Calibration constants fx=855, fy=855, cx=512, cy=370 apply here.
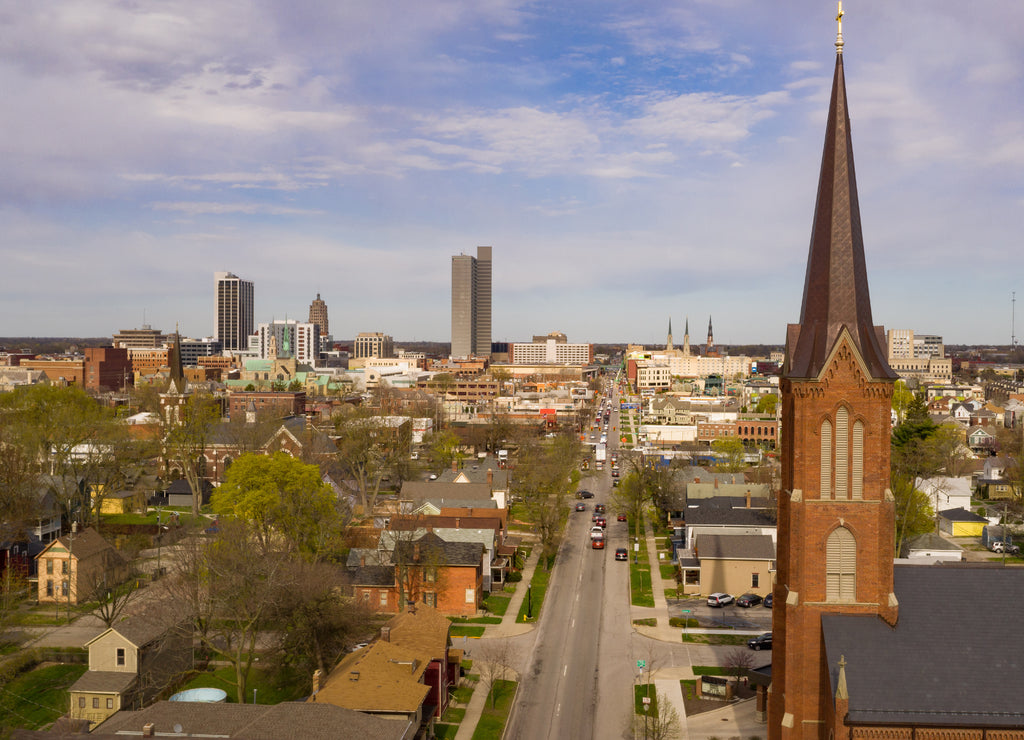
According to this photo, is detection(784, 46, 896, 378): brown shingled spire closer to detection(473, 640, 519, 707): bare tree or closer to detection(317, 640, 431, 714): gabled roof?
detection(317, 640, 431, 714): gabled roof

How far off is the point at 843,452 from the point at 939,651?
6.35 metres

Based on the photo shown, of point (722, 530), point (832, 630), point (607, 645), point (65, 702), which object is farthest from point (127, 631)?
point (722, 530)

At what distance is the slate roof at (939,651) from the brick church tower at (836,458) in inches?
36.5

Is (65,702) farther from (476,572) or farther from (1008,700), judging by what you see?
(1008,700)

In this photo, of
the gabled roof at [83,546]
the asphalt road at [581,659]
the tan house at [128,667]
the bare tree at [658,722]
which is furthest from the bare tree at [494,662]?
the gabled roof at [83,546]

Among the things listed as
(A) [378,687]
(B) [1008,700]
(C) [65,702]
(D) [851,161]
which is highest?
(D) [851,161]

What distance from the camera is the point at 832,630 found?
26.0 metres

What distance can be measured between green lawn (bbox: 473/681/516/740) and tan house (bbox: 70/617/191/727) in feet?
48.1

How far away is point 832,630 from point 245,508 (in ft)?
117

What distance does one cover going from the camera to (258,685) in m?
41.3

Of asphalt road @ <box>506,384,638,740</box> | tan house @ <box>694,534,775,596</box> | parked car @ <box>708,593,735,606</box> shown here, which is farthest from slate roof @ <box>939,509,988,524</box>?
parked car @ <box>708,593,735,606</box>

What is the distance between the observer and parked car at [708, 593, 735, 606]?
5434 cm

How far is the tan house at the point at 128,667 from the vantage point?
3616 cm

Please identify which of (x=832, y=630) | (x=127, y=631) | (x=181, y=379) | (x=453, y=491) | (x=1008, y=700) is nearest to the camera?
(x=1008, y=700)
